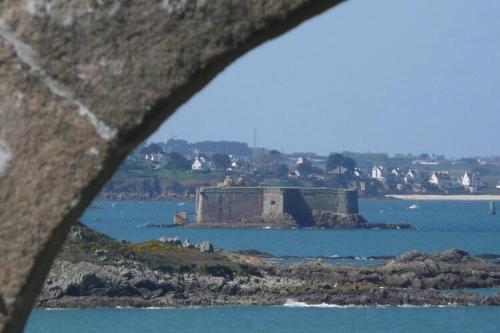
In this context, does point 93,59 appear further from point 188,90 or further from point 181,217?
point 181,217

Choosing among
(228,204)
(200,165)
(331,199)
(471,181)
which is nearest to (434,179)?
(471,181)

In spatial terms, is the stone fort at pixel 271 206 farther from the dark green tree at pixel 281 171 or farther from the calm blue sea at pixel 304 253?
the dark green tree at pixel 281 171

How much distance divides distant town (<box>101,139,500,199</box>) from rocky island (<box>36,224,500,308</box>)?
4339cm

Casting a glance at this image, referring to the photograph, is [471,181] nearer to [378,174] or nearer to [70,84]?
[378,174]

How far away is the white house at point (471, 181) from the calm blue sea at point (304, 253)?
179 inches

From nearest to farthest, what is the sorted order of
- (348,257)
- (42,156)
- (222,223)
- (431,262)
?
(42,156) < (431,262) < (348,257) < (222,223)

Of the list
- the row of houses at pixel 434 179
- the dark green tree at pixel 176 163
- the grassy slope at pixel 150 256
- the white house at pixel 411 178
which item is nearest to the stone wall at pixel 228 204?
the grassy slope at pixel 150 256

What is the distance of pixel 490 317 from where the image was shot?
42500mm

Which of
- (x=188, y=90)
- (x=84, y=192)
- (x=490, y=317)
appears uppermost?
(x=188, y=90)

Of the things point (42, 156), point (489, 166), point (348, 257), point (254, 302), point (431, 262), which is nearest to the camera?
point (42, 156)

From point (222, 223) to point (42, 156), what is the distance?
3419 inches

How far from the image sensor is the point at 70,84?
1466 mm

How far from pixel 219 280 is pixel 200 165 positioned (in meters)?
84.1

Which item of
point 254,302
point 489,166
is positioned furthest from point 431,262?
point 489,166
